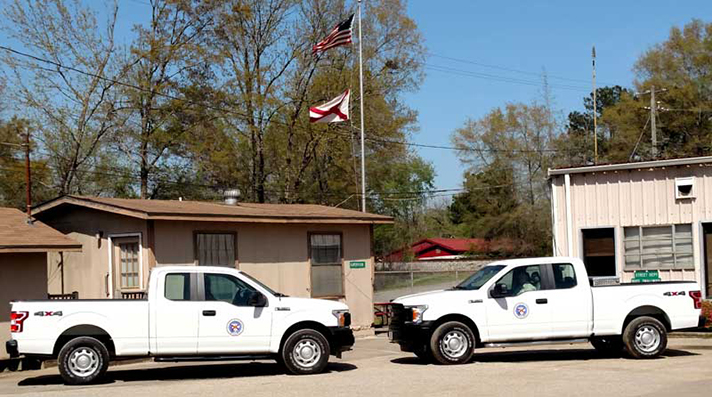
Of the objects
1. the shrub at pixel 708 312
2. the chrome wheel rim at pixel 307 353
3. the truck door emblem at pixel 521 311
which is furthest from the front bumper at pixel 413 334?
the shrub at pixel 708 312

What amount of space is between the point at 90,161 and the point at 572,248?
2512 centimetres

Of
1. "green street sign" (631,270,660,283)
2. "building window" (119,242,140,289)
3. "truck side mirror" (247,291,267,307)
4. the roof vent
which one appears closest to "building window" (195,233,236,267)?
"building window" (119,242,140,289)

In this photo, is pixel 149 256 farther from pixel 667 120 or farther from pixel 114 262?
pixel 667 120

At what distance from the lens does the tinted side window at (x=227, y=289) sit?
48.3 ft

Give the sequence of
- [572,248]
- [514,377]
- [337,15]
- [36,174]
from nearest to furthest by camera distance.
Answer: [514,377] < [572,248] < [36,174] < [337,15]

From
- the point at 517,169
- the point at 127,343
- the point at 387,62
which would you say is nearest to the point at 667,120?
the point at 517,169

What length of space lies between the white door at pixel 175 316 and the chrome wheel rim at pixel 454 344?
13.8 ft

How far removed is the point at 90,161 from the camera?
41.1 meters

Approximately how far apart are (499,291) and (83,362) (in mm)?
6937

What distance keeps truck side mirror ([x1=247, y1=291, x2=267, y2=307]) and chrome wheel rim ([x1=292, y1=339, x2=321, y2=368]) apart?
89cm

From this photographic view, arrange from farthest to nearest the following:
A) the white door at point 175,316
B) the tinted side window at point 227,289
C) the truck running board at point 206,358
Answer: the tinted side window at point 227,289 → the truck running board at point 206,358 → the white door at point 175,316

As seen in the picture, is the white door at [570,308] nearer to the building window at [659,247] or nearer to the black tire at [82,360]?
the building window at [659,247]

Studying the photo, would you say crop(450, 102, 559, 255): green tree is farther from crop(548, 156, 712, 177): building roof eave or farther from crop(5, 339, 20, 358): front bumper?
crop(5, 339, 20, 358): front bumper

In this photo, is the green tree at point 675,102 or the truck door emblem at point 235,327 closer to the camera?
the truck door emblem at point 235,327
